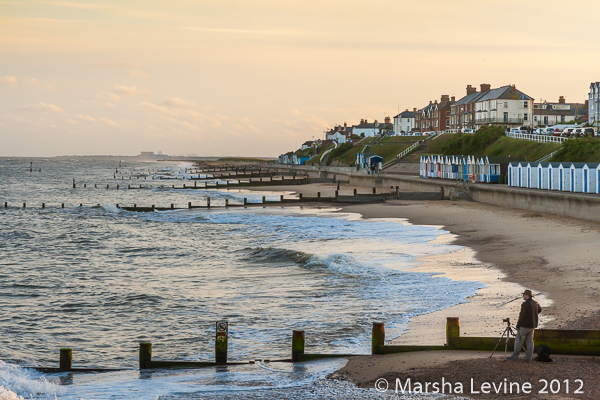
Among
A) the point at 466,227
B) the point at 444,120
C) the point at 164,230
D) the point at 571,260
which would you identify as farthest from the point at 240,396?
the point at 444,120

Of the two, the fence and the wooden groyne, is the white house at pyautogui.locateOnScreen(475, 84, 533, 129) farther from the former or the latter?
the wooden groyne

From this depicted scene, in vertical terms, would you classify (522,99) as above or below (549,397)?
above

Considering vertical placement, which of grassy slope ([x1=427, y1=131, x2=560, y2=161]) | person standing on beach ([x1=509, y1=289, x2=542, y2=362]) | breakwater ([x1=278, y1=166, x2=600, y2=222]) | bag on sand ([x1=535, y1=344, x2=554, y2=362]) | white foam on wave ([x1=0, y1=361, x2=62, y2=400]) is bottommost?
white foam on wave ([x1=0, y1=361, x2=62, y2=400])

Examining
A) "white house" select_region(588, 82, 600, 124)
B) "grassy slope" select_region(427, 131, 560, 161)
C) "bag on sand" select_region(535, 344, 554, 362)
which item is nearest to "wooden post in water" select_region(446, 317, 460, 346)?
"bag on sand" select_region(535, 344, 554, 362)

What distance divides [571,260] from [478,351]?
11.8 m

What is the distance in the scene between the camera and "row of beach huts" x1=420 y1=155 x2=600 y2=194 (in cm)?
4035

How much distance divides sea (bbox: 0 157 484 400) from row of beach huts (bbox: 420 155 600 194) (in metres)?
12.3

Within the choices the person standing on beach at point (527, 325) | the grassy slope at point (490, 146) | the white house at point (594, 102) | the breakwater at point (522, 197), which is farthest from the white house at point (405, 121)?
the person standing on beach at point (527, 325)

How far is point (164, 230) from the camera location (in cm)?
3978

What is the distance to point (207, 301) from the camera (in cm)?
1970

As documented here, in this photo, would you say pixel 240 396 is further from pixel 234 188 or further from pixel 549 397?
pixel 234 188

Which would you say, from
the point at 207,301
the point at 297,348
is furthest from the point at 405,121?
the point at 297,348

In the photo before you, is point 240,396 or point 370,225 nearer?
point 240,396

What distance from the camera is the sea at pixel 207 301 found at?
39.8 ft
